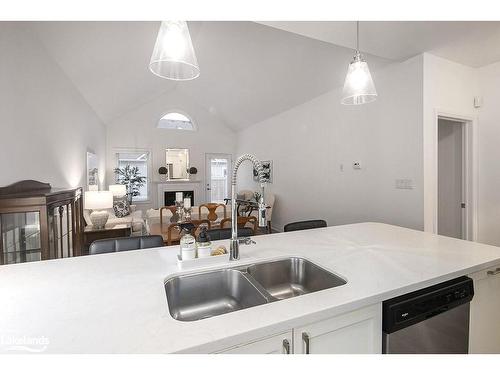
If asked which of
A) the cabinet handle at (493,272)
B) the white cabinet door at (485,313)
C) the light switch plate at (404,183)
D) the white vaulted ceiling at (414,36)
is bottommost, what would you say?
the white cabinet door at (485,313)

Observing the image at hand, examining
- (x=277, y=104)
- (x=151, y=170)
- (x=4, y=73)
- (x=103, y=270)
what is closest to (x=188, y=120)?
(x=151, y=170)

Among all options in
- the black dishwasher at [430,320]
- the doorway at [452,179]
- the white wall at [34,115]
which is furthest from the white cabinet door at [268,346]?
the doorway at [452,179]

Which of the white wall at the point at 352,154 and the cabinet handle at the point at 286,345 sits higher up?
the white wall at the point at 352,154

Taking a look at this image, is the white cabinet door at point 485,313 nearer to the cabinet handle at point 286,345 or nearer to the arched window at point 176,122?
the cabinet handle at point 286,345

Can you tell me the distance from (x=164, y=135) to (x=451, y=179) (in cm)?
638

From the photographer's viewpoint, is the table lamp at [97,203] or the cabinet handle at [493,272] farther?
the table lamp at [97,203]

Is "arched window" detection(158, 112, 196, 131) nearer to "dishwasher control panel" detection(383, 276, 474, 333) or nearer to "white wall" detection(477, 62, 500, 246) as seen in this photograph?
"white wall" detection(477, 62, 500, 246)

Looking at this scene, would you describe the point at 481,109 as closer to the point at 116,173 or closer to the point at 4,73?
the point at 4,73

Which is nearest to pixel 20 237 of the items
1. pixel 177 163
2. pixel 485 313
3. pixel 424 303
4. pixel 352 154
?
pixel 424 303

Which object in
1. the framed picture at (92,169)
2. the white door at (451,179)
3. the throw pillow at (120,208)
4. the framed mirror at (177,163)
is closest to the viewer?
the white door at (451,179)

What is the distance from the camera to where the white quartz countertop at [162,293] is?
0.70 meters

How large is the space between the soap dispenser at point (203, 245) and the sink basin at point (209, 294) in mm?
113

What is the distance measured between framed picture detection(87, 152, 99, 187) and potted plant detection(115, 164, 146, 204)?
1.31 m
